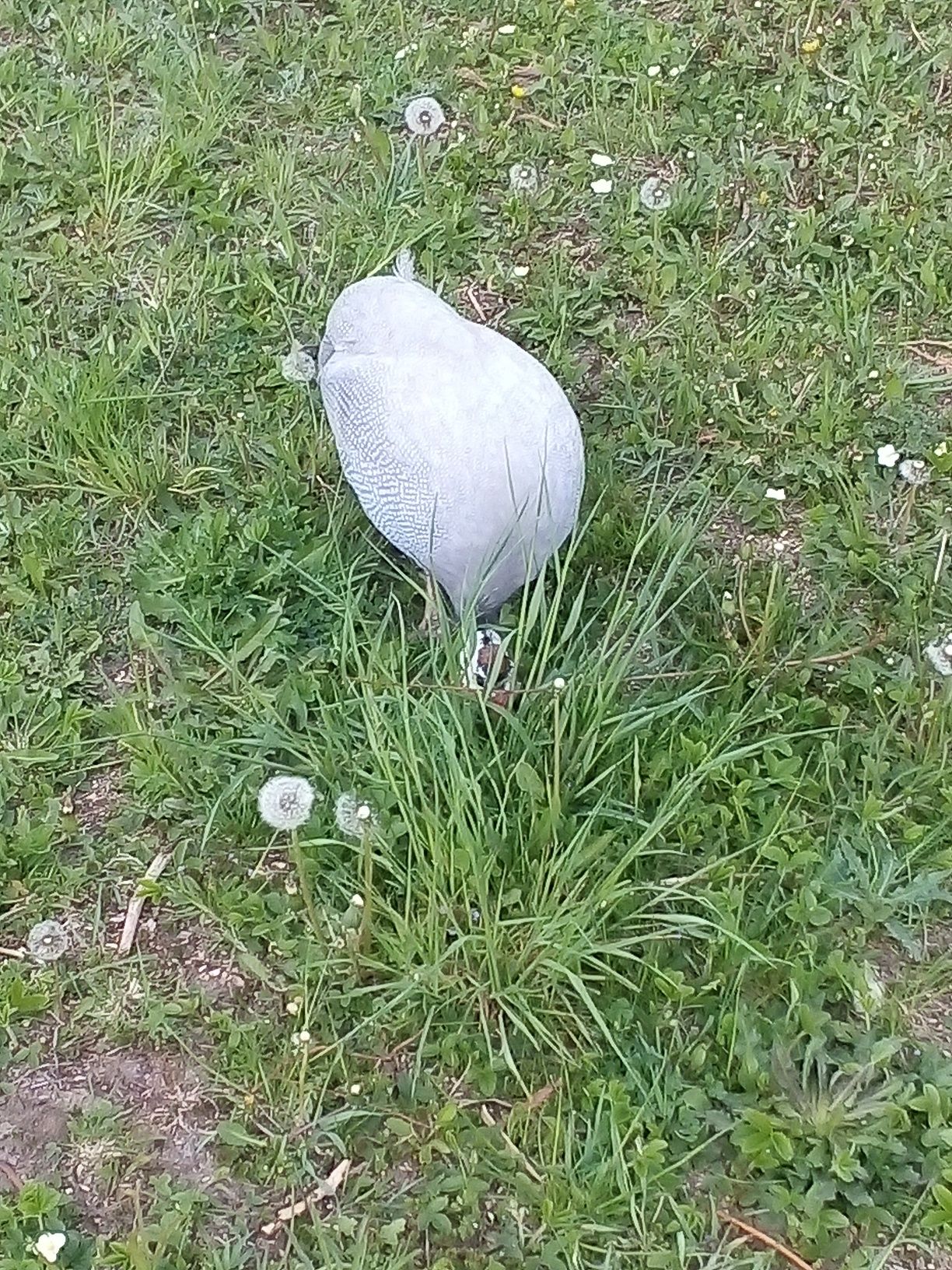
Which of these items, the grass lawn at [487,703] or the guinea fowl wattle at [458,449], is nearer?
the grass lawn at [487,703]

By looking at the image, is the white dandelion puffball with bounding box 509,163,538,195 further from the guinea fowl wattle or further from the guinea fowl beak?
the guinea fowl beak

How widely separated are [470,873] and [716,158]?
1679mm

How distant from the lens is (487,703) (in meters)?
1.86

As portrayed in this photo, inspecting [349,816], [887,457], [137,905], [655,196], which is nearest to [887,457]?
[887,457]

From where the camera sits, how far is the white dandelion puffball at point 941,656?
198 cm

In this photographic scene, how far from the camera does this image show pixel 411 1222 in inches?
64.1

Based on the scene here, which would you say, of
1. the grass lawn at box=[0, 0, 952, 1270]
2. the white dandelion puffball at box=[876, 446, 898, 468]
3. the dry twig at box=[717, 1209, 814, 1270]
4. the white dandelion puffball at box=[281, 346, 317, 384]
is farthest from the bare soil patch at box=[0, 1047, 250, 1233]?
the white dandelion puffball at box=[876, 446, 898, 468]

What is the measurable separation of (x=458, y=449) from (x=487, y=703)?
0.34 m

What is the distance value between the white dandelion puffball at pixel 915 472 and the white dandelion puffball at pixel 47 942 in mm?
1451

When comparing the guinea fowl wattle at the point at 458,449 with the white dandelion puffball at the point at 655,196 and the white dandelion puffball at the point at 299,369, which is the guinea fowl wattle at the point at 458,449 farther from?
the white dandelion puffball at the point at 655,196

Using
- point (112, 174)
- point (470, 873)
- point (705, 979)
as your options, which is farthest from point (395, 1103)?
point (112, 174)

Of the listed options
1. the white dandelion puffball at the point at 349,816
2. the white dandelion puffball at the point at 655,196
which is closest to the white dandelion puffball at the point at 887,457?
the white dandelion puffball at the point at 655,196

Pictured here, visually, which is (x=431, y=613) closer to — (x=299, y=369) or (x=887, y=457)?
(x=299, y=369)

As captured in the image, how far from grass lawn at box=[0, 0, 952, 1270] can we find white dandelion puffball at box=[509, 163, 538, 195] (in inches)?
0.5
